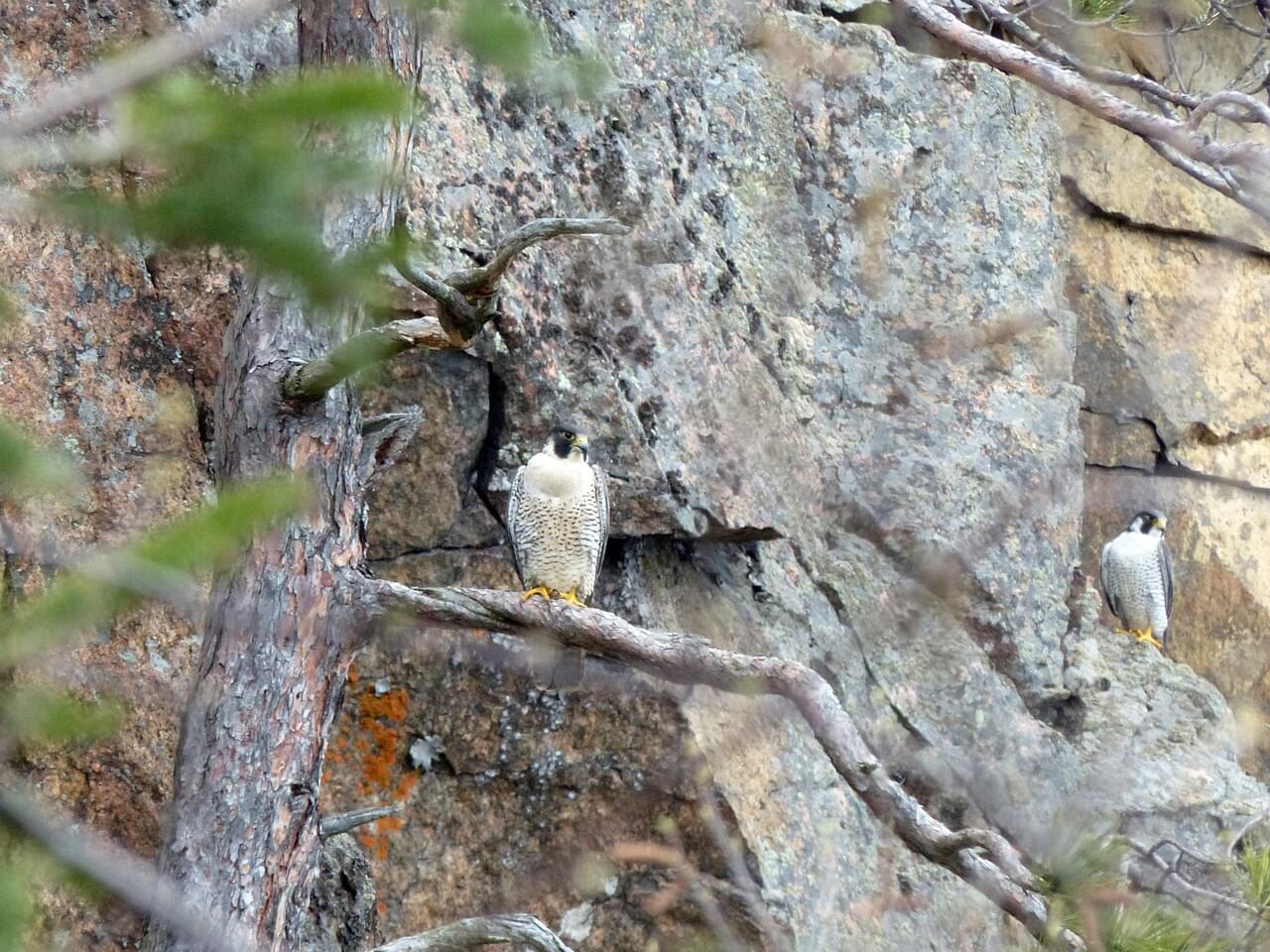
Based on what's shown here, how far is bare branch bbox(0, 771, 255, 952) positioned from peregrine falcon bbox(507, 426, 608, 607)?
144 cm

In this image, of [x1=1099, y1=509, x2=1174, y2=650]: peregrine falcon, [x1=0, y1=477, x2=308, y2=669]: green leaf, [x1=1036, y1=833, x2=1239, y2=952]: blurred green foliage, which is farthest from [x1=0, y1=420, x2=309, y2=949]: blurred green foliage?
[x1=1099, y1=509, x2=1174, y2=650]: peregrine falcon

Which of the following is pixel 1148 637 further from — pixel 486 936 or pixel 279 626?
pixel 279 626

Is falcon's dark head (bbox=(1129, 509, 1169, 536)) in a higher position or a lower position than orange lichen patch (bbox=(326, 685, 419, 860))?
higher

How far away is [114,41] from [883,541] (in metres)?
2.94

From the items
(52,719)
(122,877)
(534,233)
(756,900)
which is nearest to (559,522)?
(756,900)

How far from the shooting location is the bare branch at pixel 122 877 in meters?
1.67

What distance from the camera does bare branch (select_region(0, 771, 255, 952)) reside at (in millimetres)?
1669

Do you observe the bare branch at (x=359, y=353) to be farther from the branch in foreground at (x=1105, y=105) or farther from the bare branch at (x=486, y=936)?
the branch in foreground at (x=1105, y=105)

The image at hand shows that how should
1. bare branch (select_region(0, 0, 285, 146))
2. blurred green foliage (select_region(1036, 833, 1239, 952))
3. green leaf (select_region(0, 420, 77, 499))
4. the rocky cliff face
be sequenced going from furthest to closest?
the rocky cliff face → blurred green foliage (select_region(1036, 833, 1239, 952)) → green leaf (select_region(0, 420, 77, 499)) → bare branch (select_region(0, 0, 285, 146))

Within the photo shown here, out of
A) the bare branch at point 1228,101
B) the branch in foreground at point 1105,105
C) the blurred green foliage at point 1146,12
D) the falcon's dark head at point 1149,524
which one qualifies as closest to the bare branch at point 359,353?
the branch in foreground at point 1105,105

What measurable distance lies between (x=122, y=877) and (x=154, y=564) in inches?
29.1

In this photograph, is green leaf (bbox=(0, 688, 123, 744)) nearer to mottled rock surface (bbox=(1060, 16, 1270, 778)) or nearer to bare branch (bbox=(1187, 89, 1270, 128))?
bare branch (bbox=(1187, 89, 1270, 128))

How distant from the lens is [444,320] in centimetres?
281

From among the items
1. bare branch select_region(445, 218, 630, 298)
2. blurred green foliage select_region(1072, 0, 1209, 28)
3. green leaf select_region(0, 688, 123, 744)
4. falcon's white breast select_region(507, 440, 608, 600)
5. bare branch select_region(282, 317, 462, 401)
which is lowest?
falcon's white breast select_region(507, 440, 608, 600)
